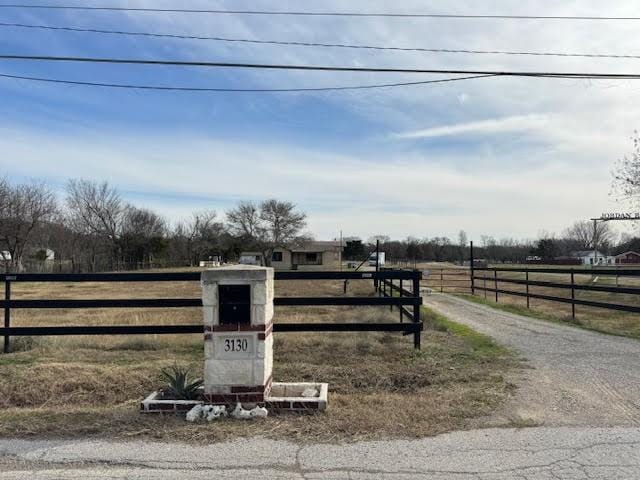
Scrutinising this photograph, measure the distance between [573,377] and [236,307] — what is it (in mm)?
4552

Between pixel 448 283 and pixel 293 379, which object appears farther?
pixel 448 283

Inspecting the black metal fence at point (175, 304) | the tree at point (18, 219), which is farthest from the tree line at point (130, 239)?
the black metal fence at point (175, 304)

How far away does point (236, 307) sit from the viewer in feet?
18.6

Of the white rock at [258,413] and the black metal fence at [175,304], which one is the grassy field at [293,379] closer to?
the white rock at [258,413]

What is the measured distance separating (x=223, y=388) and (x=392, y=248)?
101 metres

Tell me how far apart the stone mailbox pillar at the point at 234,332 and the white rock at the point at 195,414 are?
0.26 meters

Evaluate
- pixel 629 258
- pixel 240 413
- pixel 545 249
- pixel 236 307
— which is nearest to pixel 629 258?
pixel 629 258

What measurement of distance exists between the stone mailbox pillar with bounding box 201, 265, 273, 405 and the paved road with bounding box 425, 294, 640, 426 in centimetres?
270

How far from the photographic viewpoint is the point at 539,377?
7020mm

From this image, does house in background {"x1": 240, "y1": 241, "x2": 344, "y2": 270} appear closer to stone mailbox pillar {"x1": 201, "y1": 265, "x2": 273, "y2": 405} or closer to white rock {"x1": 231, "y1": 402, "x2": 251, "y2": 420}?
stone mailbox pillar {"x1": 201, "y1": 265, "x2": 273, "y2": 405}

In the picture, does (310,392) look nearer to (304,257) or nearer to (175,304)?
(175,304)

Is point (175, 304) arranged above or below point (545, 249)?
below

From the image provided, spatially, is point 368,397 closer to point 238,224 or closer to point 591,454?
point 591,454

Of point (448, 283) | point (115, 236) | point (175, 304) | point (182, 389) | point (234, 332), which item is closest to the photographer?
point (234, 332)
